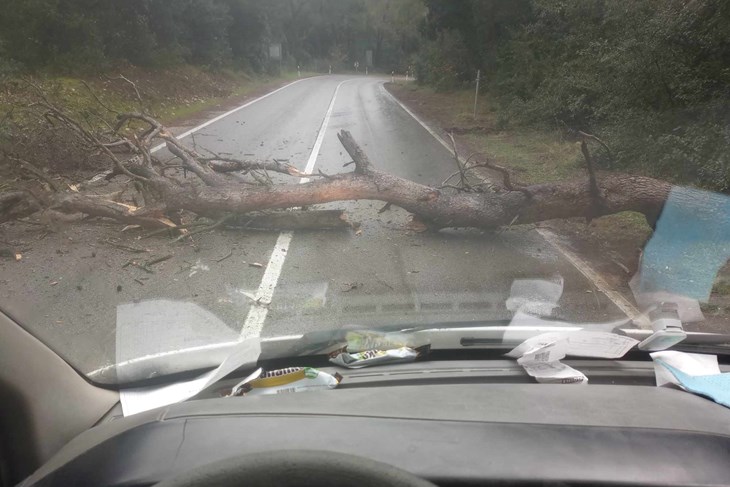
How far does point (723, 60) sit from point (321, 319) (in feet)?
32.8

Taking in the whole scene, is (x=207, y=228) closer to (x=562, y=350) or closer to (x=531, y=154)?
(x=562, y=350)

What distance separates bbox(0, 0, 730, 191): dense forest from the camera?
37.6 feet

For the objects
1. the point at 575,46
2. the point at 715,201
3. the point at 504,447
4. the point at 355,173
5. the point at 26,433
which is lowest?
the point at 504,447

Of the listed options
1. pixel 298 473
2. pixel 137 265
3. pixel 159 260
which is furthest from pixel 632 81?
pixel 298 473

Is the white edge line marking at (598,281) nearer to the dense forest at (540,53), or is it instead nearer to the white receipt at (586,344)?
the white receipt at (586,344)

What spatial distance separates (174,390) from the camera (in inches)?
115

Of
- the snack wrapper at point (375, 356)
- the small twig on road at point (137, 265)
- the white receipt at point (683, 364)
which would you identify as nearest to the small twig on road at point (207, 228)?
the small twig on road at point (137, 265)

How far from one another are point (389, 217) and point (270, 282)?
3.10 m

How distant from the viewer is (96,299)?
5.65 meters

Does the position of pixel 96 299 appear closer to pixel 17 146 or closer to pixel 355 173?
pixel 355 173

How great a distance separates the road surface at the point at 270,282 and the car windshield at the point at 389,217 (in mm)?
31

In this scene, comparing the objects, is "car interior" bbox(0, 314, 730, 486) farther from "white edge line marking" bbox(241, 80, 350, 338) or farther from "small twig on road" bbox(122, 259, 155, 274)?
"small twig on road" bbox(122, 259, 155, 274)

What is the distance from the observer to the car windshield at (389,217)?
538 cm

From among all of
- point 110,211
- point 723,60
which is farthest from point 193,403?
point 723,60
